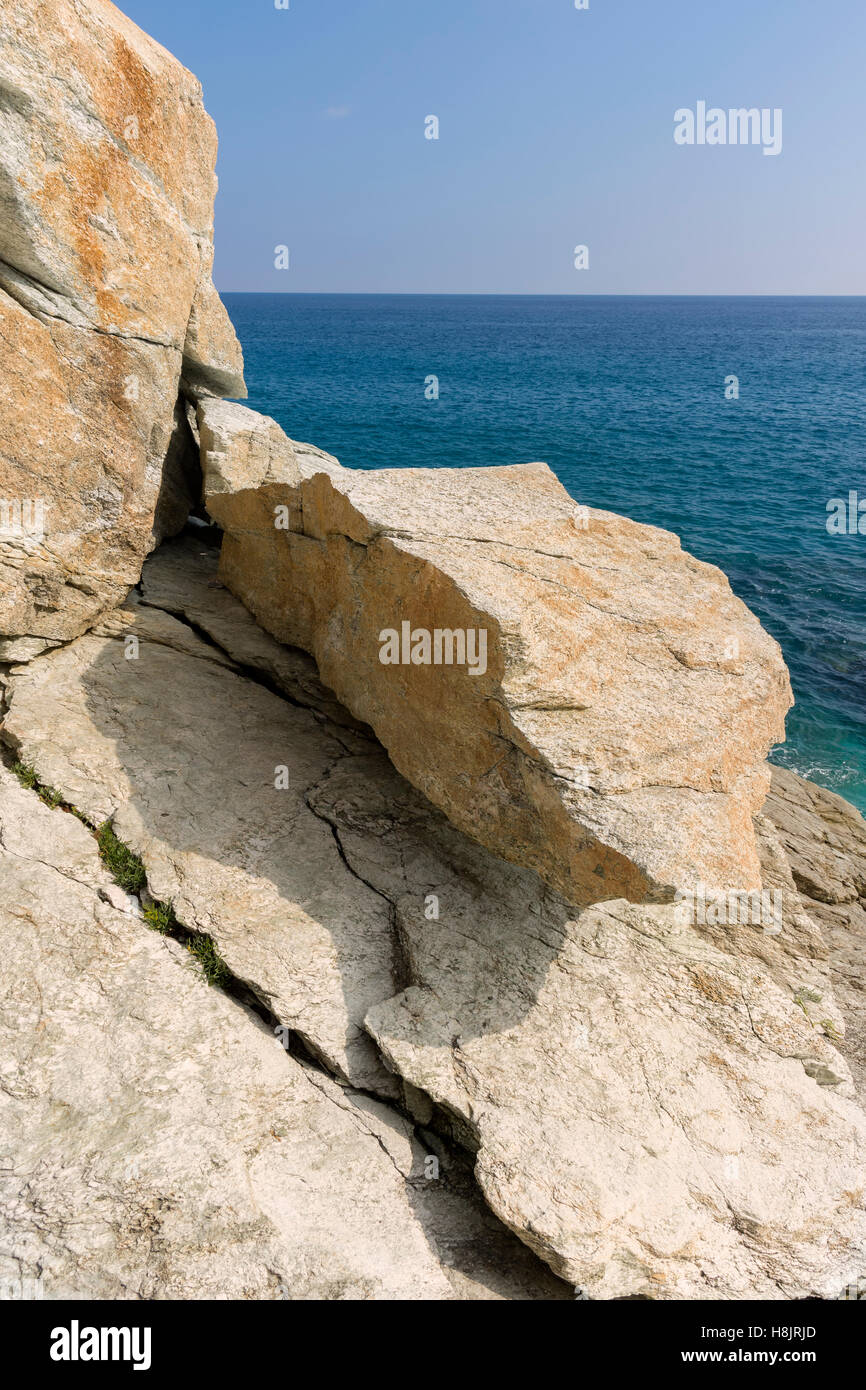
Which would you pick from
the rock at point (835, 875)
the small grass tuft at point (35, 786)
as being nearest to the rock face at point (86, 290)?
the small grass tuft at point (35, 786)

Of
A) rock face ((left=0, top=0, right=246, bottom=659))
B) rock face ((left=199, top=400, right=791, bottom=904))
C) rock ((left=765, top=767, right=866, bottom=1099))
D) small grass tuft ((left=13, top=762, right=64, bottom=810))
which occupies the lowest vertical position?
rock ((left=765, top=767, right=866, bottom=1099))

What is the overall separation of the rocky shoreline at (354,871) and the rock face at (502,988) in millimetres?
39

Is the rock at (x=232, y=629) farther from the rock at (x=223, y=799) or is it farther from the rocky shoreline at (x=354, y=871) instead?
the rock at (x=223, y=799)

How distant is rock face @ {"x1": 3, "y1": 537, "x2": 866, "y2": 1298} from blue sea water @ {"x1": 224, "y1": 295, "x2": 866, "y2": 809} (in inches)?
536

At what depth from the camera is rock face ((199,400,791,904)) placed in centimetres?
817

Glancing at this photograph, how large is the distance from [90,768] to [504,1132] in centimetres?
668

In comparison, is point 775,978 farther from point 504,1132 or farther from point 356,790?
point 356,790

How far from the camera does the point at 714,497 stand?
4919 centimetres

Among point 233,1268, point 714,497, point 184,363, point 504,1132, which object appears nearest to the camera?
point 233,1268

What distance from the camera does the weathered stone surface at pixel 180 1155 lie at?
7020mm

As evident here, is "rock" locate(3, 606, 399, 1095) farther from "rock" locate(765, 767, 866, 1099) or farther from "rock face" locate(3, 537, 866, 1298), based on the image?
"rock" locate(765, 767, 866, 1099)

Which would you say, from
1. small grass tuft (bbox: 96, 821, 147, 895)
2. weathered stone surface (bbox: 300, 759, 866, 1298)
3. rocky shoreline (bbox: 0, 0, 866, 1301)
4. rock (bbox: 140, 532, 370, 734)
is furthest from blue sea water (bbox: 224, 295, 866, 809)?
small grass tuft (bbox: 96, 821, 147, 895)

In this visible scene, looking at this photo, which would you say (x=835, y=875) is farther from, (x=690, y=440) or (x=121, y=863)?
(x=690, y=440)

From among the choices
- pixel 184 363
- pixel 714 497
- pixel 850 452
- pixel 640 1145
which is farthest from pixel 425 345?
pixel 640 1145
